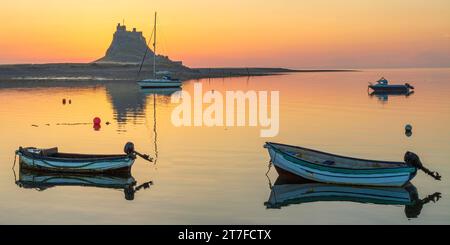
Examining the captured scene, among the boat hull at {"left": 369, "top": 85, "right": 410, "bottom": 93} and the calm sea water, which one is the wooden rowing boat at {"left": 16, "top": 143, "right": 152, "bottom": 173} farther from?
the boat hull at {"left": 369, "top": 85, "right": 410, "bottom": 93}

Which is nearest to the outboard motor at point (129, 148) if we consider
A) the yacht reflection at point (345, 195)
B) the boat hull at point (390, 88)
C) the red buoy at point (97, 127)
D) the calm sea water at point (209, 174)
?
the calm sea water at point (209, 174)

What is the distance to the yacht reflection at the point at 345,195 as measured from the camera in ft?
79.4

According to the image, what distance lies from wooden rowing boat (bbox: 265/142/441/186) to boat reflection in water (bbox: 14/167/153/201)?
686cm

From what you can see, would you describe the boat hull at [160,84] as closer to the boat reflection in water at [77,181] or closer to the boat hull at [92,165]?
the boat reflection in water at [77,181]

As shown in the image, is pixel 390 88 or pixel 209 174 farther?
pixel 390 88

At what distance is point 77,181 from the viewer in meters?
28.1

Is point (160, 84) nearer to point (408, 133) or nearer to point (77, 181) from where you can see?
point (408, 133)

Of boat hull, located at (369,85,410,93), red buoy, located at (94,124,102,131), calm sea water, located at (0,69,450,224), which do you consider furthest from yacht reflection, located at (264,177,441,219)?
boat hull, located at (369,85,410,93)

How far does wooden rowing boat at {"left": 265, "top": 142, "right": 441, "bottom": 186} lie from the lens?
86.5ft

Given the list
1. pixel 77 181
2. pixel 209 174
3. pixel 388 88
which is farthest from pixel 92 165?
pixel 388 88

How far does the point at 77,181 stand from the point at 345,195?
1286 centimetres

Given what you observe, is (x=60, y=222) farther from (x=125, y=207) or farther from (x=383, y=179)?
(x=383, y=179)

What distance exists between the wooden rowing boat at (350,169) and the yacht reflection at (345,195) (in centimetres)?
32
